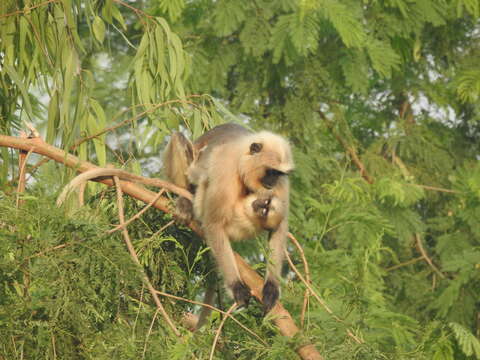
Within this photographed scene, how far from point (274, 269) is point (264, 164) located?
743 mm

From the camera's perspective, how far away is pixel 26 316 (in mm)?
3285

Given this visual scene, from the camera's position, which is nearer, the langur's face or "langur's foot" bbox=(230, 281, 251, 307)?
"langur's foot" bbox=(230, 281, 251, 307)

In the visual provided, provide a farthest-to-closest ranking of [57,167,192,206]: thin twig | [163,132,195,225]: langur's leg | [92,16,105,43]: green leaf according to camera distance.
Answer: [92,16,105,43]: green leaf < [163,132,195,225]: langur's leg < [57,167,192,206]: thin twig

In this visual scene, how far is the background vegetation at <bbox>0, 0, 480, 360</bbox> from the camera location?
3.39 m

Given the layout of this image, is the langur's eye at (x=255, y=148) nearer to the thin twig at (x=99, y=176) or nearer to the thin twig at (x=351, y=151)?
the thin twig at (x=99, y=176)

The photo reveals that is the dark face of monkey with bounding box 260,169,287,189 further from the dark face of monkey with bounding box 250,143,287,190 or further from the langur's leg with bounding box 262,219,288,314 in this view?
the langur's leg with bounding box 262,219,288,314

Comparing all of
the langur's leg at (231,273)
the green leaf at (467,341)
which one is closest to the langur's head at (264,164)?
the langur's leg at (231,273)

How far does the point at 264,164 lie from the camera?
4637mm

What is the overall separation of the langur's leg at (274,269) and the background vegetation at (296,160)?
0.28ft

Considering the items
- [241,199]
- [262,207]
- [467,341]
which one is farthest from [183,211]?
[467,341]

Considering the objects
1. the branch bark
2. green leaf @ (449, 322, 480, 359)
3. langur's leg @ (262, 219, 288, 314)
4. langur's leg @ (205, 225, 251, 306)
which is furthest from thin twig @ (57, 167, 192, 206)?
green leaf @ (449, 322, 480, 359)

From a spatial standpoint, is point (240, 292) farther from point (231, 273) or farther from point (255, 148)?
point (255, 148)

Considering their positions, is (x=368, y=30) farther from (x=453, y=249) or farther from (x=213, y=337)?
(x=213, y=337)

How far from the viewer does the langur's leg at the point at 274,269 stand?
157 inches
